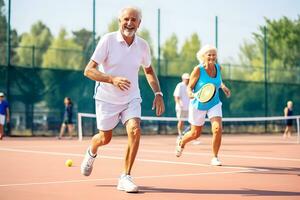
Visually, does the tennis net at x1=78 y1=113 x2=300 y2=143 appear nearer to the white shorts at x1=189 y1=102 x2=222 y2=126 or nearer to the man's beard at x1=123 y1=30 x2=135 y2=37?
the white shorts at x1=189 y1=102 x2=222 y2=126

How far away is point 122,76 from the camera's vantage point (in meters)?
6.69

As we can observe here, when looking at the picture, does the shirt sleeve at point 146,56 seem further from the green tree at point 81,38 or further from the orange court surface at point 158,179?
the green tree at point 81,38

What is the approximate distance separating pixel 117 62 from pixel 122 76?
16cm

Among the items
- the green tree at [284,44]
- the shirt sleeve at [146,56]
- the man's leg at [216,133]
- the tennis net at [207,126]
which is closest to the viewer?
the shirt sleeve at [146,56]

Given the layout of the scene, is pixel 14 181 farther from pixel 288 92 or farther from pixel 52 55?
pixel 52 55

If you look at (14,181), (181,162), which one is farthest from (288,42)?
(14,181)

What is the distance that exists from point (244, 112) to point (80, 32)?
46568 mm

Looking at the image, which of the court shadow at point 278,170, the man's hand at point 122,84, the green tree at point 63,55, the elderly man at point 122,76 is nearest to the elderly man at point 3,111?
the court shadow at point 278,170

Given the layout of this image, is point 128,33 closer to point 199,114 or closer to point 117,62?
point 117,62

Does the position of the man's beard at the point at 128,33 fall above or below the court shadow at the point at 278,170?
above

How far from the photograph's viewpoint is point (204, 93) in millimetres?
9852

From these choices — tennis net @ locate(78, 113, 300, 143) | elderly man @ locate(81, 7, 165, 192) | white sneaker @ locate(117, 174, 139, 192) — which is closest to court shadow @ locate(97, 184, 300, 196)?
white sneaker @ locate(117, 174, 139, 192)

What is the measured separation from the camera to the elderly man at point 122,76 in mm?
6551

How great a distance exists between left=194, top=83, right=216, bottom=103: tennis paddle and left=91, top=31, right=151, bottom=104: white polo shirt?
3065 mm
